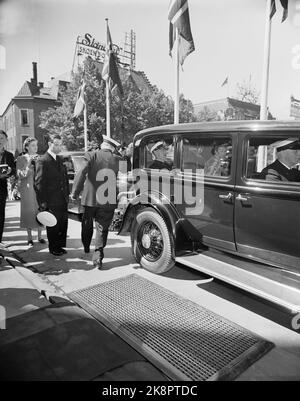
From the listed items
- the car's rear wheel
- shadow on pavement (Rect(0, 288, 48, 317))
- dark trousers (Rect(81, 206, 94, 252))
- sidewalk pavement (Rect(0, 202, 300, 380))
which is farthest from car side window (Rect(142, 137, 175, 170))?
shadow on pavement (Rect(0, 288, 48, 317))

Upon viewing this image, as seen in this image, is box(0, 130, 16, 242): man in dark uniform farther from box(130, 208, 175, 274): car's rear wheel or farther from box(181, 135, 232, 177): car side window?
box(181, 135, 232, 177): car side window

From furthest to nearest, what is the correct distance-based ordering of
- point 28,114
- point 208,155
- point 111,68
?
point 28,114
point 111,68
point 208,155

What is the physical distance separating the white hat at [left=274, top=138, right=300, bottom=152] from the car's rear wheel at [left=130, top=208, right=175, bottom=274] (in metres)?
1.64

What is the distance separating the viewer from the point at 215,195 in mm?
3428

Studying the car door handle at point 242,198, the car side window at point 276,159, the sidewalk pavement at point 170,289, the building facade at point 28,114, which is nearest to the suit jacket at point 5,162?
the sidewalk pavement at point 170,289

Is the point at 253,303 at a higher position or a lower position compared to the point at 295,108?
lower

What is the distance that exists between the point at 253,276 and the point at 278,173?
1070 mm

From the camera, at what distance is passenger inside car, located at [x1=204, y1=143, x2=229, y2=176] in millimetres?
3393

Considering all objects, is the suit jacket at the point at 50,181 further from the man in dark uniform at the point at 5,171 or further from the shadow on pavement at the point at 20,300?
the shadow on pavement at the point at 20,300

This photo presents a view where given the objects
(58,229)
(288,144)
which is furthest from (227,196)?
(58,229)

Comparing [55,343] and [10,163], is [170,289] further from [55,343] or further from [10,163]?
[10,163]

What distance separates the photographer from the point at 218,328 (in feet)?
9.34

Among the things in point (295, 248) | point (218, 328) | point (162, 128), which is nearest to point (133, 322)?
point (218, 328)
